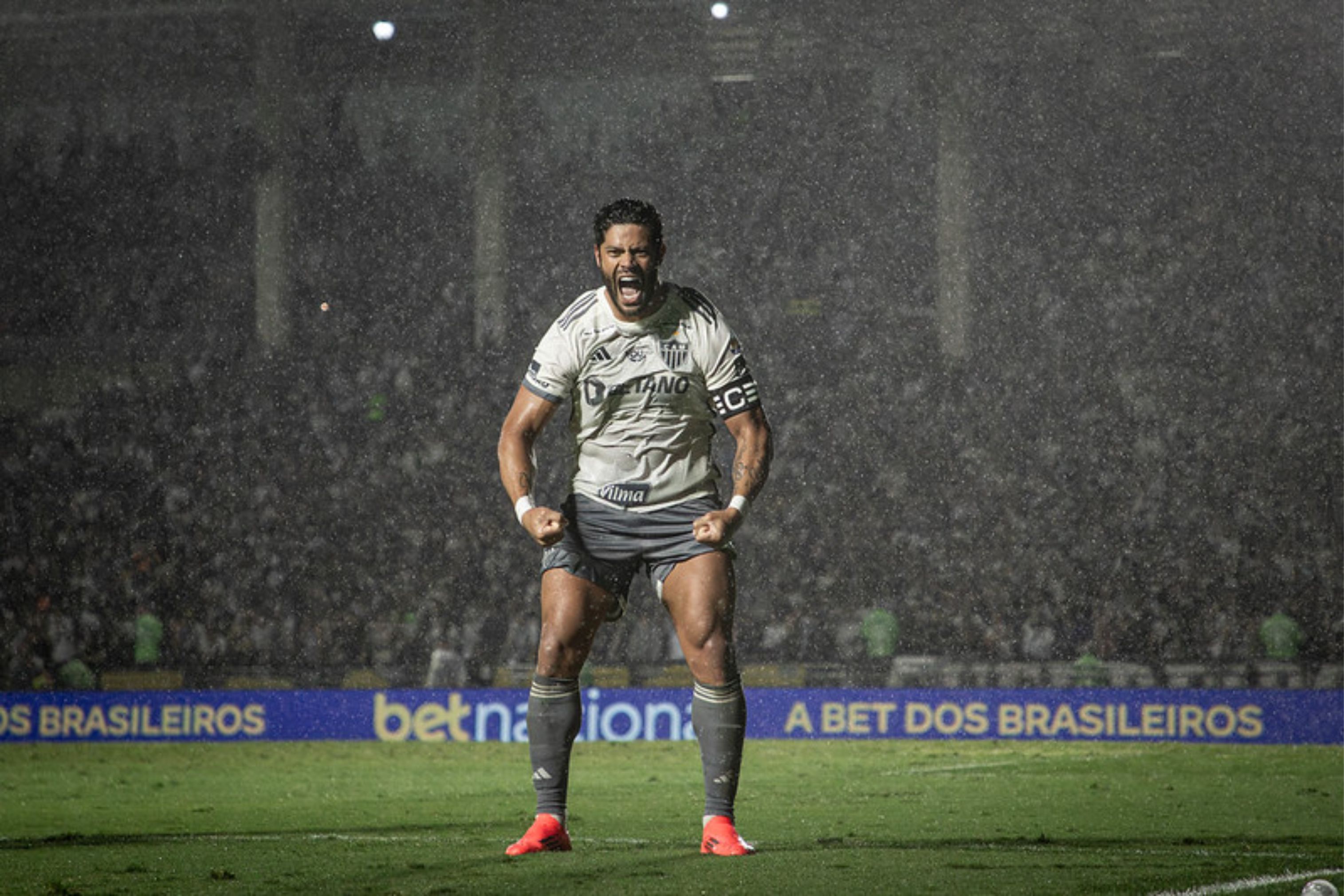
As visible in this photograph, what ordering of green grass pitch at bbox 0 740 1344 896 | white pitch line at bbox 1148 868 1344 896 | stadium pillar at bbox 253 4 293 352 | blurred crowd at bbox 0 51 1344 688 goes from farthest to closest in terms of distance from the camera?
stadium pillar at bbox 253 4 293 352
blurred crowd at bbox 0 51 1344 688
green grass pitch at bbox 0 740 1344 896
white pitch line at bbox 1148 868 1344 896

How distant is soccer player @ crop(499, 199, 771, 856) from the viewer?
3.78 meters

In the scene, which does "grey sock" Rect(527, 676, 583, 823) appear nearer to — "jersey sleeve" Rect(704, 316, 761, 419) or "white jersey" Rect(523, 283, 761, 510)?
"white jersey" Rect(523, 283, 761, 510)

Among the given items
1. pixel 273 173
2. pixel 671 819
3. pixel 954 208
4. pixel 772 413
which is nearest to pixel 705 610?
pixel 671 819

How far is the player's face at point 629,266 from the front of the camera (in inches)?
151

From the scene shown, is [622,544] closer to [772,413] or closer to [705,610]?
[705,610]

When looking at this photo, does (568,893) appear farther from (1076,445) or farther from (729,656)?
(1076,445)

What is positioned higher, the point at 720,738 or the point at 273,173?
the point at 273,173

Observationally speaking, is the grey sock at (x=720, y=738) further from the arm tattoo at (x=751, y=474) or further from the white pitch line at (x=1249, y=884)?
the white pitch line at (x=1249, y=884)

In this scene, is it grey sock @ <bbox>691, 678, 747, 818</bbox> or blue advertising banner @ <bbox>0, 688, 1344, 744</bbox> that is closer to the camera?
grey sock @ <bbox>691, 678, 747, 818</bbox>

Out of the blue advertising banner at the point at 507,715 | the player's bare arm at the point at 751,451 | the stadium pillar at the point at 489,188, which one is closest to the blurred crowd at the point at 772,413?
the stadium pillar at the point at 489,188

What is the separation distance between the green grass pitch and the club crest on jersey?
114cm

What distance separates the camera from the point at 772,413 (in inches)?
502

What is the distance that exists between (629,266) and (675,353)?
0.75 ft

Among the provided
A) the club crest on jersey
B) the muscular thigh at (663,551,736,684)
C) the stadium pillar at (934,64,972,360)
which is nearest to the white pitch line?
the muscular thigh at (663,551,736,684)
